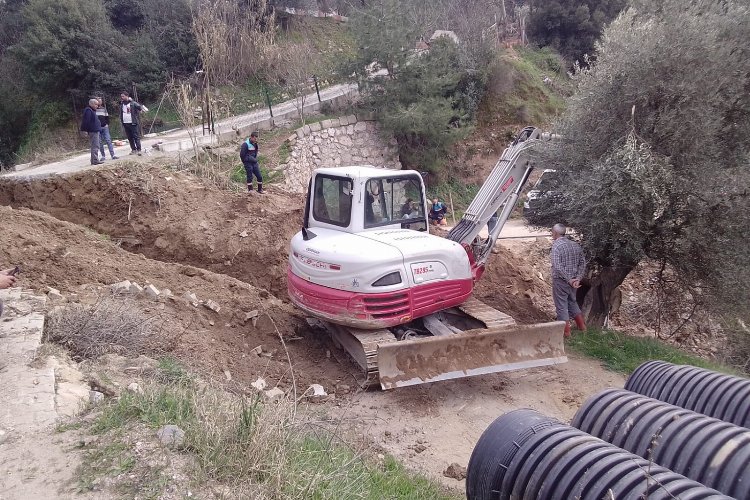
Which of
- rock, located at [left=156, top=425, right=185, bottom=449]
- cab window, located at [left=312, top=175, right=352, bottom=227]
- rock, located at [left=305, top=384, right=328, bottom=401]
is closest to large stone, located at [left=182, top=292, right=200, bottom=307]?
cab window, located at [left=312, top=175, right=352, bottom=227]

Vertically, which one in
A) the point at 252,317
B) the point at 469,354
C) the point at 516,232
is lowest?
the point at 516,232

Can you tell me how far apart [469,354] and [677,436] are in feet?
9.53

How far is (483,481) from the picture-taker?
15.2ft

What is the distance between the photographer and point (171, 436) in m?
4.10

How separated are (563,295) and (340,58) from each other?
14939 millimetres

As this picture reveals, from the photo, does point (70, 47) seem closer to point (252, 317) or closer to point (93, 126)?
point (93, 126)

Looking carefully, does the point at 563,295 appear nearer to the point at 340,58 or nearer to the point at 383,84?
the point at 383,84

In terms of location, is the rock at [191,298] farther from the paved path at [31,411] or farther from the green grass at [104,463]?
the green grass at [104,463]

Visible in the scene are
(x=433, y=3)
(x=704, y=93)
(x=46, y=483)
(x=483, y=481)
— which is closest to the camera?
(x=46, y=483)

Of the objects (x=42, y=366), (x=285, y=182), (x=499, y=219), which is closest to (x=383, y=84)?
(x=285, y=182)

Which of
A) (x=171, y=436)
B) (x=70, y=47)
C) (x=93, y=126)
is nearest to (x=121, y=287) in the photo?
(x=171, y=436)

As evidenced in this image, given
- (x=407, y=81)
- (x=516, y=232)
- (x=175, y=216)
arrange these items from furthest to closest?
(x=407, y=81), (x=516, y=232), (x=175, y=216)

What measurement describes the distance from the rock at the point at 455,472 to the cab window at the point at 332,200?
3284 mm

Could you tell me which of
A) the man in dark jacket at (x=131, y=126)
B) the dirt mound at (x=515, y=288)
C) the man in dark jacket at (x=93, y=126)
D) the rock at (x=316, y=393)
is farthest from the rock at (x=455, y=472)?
the man in dark jacket at (x=131, y=126)
